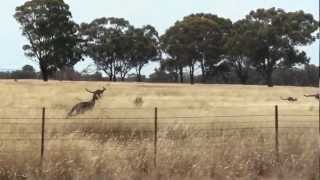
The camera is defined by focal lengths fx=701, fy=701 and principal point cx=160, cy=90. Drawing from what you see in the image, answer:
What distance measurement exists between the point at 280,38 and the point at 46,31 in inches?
1046

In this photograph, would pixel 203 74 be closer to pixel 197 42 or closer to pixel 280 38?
pixel 197 42

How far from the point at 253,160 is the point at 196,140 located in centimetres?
143

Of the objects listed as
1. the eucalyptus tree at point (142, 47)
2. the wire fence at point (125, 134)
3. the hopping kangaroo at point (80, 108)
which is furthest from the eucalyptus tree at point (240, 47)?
the wire fence at point (125, 134)

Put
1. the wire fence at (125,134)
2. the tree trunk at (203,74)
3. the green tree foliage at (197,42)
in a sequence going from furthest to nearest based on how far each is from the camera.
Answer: the tree trunk at (203,74), the green tree foliage at (197,42), the wire fence at (125,134)

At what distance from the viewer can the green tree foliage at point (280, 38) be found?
7944 cm

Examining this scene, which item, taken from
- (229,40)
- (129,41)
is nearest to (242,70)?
(229,40)

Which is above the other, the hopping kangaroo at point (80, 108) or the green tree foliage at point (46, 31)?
the green tree foliage at point (46, 31)

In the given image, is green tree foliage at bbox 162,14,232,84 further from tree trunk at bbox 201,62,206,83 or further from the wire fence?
the wire fence

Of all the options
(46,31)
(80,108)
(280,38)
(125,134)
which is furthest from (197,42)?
(125,134)

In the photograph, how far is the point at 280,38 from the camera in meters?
79.7

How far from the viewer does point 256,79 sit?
98875mm

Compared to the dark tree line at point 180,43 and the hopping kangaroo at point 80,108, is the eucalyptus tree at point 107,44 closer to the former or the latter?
the dark tree line at point 180,43

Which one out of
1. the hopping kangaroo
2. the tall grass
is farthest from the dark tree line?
the tall grass

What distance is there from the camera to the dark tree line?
79688mm
